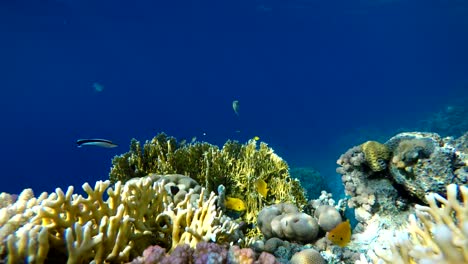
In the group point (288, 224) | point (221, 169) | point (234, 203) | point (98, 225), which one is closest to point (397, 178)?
point (288, 224)

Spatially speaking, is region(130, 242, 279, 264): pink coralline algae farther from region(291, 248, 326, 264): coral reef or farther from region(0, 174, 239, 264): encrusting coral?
region(291, 248, 326, 264): coral reef

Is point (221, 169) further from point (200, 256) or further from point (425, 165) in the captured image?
point (200, 256)

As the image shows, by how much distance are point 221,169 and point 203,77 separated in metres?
105

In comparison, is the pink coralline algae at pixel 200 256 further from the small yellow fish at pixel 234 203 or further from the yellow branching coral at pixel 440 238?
the small yellow fish at pixel 234 203

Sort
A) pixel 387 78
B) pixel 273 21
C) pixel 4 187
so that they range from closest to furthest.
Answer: pixel 4 187 → pixel 273 21 → pixel 387 78

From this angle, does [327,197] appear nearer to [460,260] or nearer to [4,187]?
[460,260]

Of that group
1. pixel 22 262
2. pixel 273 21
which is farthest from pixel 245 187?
pixel 273 21

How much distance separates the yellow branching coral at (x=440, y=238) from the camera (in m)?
1.32

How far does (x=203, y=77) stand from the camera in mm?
108938

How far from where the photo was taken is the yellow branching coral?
4.34 ft

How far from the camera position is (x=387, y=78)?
147m

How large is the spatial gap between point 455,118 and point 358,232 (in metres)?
36.3

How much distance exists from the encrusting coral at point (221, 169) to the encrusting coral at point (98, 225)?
2.94 m

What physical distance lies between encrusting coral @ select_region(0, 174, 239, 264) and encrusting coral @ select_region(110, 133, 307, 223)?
2939 millimetres
